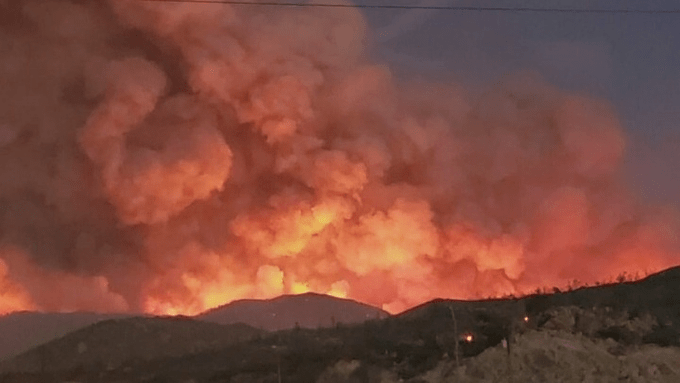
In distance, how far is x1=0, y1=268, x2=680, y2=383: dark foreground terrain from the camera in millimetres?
11445

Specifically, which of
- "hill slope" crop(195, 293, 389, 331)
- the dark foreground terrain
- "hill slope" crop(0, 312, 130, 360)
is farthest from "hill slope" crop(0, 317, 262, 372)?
"hill slope" crop(195, 293, 389, 331)

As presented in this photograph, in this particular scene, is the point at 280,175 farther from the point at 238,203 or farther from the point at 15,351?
the point at 15,351

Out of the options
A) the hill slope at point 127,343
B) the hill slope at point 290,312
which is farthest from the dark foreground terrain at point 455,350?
the hill slope at point 290,312

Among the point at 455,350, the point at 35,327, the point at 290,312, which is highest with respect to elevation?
the point at 35,327

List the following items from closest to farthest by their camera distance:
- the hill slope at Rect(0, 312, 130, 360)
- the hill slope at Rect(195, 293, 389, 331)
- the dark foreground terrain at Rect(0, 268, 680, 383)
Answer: the dark foreground terrain at Rect(0, 268, 680, 383) < the hill slope at Rect(0, 312, 130, 360) < the hill slope at Rect(195, 293, 389, 331)

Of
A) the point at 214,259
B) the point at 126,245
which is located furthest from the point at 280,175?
the point at 126,245

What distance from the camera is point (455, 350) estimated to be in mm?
11984

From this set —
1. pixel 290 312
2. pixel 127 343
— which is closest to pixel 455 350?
pixel 127 343

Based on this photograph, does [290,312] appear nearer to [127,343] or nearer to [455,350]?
[127,343]

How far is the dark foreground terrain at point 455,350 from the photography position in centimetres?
1145

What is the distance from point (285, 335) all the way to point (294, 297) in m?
13.9

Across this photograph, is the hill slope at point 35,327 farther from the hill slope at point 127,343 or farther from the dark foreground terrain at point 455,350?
the dark foreground terrain at point 455,350

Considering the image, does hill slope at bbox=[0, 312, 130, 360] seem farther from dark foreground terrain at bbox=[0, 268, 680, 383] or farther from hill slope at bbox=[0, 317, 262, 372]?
dark foreground terrain at bbox=[0, 268, 680, 383]

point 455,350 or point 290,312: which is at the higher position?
point 290,312
